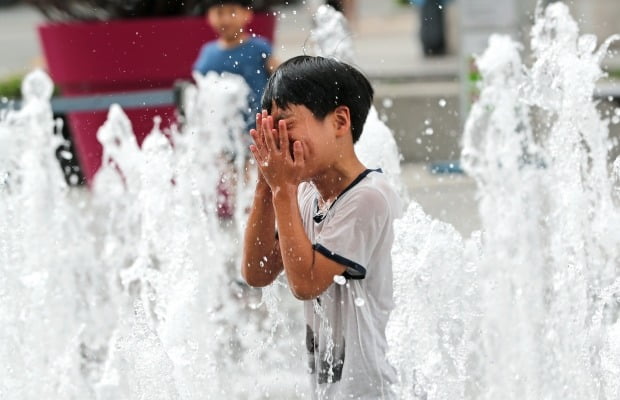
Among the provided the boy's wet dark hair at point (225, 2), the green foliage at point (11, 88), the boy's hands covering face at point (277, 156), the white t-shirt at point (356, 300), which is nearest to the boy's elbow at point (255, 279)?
the white t-shirt at point (356, 300)

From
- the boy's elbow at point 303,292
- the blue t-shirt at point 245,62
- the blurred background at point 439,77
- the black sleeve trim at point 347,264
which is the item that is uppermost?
the black sleeve trim at point 347,264

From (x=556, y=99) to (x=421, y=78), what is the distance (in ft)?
17.9

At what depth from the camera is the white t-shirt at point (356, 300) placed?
260cm

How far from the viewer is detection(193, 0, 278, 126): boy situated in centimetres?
704

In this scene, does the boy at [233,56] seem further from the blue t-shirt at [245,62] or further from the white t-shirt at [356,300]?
the white t-shirt at [356,300]

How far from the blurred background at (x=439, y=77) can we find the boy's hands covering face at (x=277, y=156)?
11.6ft

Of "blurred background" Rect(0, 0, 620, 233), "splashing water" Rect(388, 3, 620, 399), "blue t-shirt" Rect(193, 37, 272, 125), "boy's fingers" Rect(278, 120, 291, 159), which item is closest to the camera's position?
"boy's fingers" Rect(278, 120, 291, 159)

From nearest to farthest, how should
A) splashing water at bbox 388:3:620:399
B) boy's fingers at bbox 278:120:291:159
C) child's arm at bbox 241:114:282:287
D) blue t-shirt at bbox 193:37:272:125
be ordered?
boy's fingers at bbox 278:120:291:159 < child's arm at bbox 241:114:282:287 < splashing water at bbox 388:3:620:399 < blue t-shirt at bbox 193:37:272:125

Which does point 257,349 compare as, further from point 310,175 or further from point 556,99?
Result: point 310,175

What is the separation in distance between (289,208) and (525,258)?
323 cm

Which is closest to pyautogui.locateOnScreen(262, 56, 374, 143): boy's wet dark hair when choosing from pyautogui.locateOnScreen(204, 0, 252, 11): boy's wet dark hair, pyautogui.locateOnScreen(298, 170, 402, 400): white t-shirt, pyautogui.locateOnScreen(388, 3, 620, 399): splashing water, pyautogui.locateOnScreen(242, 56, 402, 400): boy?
pyautogui.locateOnScreen(242, 56, 402, 400): boy

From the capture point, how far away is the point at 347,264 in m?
2.58

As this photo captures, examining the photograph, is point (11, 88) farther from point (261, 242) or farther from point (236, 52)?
point (261, 242)

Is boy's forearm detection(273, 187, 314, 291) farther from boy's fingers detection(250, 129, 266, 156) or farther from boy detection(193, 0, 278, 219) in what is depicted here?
boy detection(193, 0, 278, 219)
